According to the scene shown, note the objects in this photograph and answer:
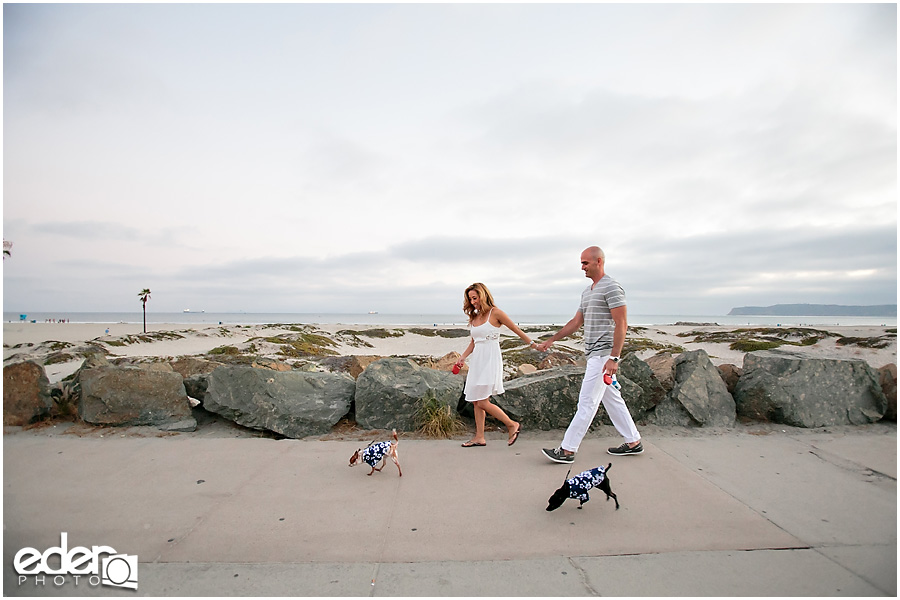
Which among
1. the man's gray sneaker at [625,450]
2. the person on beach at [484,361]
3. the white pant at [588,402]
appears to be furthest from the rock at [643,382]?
the person on beach at [484,361]

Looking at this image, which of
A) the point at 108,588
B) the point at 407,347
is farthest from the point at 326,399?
the point at 407,347

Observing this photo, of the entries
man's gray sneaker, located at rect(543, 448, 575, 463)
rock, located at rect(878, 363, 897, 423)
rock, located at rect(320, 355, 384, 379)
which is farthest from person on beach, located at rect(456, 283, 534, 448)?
rock, located at rect(320, 355, 384, 379)

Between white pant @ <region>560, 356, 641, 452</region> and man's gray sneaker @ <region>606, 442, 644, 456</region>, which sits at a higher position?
white pant @ <region>560, 356, 641, 452</region>

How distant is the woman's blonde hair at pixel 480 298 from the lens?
5352 millimetres

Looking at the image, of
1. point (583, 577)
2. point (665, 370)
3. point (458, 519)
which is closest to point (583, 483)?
point (583, 577)

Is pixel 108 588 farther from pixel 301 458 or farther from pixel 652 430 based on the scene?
pixel 652 430

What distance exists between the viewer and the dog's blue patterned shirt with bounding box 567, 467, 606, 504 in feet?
11.1

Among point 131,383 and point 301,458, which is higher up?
point 131,383

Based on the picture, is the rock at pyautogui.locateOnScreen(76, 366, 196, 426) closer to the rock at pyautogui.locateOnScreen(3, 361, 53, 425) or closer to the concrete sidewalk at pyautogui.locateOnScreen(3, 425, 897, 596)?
the rock at pyautogui.locateOnScreen(3, 361, 53, 425)

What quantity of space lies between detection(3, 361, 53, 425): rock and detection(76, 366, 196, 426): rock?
0.44 m

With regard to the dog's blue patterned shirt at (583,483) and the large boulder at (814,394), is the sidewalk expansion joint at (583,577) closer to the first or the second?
the dog's blue patterned shirt at (583,483)

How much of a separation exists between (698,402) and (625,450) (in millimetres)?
1699

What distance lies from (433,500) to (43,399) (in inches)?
208

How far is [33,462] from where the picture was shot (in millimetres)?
4570
